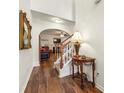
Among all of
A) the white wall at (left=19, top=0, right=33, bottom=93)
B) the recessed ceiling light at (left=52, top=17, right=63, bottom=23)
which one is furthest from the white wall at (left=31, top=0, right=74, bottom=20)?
the white wall at (left=19, top=0, right=33, bottom=93)

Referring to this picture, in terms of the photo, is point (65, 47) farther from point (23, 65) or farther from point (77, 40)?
point (23, 65)

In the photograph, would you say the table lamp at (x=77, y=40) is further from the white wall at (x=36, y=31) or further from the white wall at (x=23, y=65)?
the white wall at (x=36, y=31)

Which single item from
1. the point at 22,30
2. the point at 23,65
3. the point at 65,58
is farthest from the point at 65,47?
the point at 22,30

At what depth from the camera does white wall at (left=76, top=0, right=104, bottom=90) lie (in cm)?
319

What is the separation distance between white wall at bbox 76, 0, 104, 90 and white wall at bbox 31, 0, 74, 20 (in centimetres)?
140

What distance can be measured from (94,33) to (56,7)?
115 inches

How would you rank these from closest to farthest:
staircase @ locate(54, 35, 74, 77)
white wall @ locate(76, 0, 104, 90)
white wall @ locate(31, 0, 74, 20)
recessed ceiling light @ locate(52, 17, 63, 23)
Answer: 1. white wall @ locate(76, 0, 104, 90)
2. staircase @ locate(54, 35, 74, 77)
3. white wall @ locate(31, 0, 74, 20)
4. recessed ceiling light @ locate(52, 17, 63, 23)

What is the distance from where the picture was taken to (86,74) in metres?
4.18

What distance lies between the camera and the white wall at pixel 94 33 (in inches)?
126

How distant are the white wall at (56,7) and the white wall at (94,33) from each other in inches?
55.1

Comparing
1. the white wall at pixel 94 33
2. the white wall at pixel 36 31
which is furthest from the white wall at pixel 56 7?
Answer: the white wall at pixel 94 33

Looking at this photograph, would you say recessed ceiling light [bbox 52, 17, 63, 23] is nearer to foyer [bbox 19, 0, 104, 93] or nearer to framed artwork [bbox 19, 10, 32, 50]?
foyer [bbox 19, 0, 104, 93]
